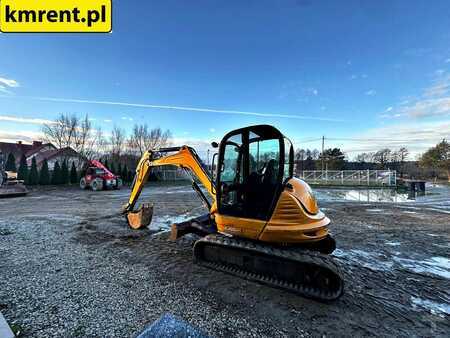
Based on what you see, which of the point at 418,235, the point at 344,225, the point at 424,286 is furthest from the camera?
the point at 344,225

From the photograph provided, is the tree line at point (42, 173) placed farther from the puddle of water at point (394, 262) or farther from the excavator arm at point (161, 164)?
the puddle of water at point (394, 262)

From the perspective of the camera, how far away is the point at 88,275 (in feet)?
12.2

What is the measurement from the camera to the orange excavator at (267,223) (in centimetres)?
323

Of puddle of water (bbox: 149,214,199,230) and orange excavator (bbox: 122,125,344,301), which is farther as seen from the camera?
puddle of water (bbox: 149,214,199,230)

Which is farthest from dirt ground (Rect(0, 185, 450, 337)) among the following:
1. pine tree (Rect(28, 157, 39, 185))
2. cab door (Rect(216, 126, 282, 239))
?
pine tree (Rect(28, 157, 39, 185))

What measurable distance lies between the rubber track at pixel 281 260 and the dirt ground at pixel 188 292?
0.36 ft

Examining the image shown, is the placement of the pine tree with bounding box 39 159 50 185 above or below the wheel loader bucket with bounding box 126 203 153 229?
above

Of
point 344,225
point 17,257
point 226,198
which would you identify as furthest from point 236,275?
point 344,225

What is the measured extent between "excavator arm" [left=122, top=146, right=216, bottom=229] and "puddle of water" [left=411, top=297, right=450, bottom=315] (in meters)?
3.28

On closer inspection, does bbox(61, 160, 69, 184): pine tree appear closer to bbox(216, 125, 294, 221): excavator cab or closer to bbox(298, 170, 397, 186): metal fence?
bbox(216, 125, 294, 221): excavator cab

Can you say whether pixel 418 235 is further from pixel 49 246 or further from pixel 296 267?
pixel 49 246

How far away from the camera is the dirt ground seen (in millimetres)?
2590

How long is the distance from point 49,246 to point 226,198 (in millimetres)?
4096

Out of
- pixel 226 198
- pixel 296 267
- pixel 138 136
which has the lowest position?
pixel 296 267
